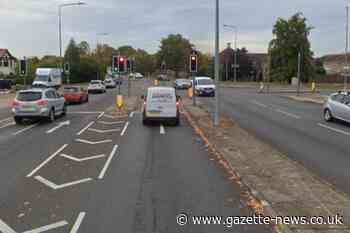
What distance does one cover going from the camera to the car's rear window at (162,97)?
19734 mm

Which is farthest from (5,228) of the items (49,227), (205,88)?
(205,88)

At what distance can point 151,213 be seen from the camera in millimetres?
7020

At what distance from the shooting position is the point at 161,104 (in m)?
19.6

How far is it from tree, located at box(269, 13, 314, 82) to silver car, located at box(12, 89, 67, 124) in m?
67.5

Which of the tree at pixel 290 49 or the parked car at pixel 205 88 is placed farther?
the tree at pixel 290 49

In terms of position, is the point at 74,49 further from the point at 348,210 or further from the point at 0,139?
the point at 348,210

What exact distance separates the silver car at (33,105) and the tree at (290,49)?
67519mm

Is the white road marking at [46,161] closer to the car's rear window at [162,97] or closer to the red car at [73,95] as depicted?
the car's rear window at [162,97]

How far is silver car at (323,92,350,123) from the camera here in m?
19.8

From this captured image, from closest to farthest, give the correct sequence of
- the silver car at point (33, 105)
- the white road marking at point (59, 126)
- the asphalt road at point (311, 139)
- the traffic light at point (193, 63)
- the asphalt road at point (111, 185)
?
the asphalt road at point (111, 185) < the asphalt road at point (311, 139) < the white road marking at point (59, 126) < the silver car at point (33, 105) < the traffic light at point (193, 63)

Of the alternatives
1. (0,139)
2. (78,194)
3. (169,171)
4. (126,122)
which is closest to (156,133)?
(126,122)

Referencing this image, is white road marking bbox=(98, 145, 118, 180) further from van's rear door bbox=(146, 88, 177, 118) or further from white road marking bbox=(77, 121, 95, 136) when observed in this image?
van's rear door bbox=(146, 88, 177, 118)

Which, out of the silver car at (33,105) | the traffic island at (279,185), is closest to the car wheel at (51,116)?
the silver car at (33,105)

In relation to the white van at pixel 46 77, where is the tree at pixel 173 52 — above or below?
above
